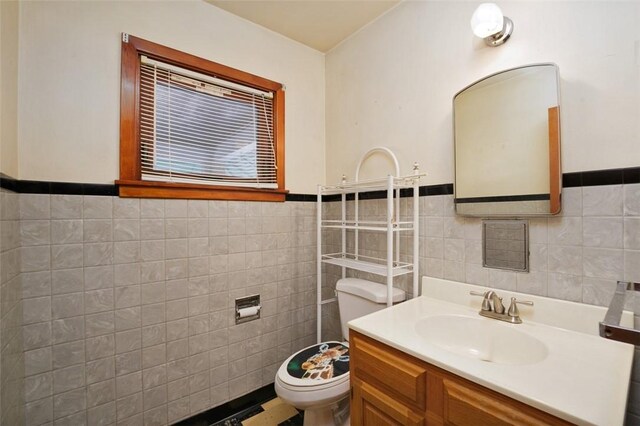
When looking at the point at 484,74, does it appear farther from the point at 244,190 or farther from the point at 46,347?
the point at 46,347

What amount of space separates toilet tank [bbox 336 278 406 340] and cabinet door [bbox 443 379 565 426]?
642 mm

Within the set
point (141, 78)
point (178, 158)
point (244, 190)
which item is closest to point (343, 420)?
point (244, 190)

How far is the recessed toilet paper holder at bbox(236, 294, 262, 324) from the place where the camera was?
1.67 metres

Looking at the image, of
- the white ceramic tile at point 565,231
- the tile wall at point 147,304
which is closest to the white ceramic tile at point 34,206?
the tile wall at point 147,304

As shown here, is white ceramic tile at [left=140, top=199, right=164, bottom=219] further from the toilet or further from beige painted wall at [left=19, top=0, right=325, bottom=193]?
the toilet

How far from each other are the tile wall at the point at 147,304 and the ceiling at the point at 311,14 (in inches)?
46.7

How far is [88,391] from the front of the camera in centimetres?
124

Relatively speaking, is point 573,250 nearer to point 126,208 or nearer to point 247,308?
point 247,308

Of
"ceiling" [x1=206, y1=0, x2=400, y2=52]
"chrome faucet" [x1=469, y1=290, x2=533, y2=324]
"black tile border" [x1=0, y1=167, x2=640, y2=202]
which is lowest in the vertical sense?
"chrome faucet" [x1=469, y1=290, x2=533, y2=324]

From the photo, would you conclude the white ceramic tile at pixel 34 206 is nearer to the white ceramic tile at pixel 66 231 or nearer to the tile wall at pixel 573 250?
the white ceramic tile at pixel 66 231

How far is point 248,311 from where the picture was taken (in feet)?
5.54

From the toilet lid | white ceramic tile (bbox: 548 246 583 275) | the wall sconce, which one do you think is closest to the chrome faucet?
white ceramic tile (bbox: 548 246 583 275)

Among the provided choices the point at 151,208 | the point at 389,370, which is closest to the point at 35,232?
the point at 151,208

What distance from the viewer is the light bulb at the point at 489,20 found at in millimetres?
1102
